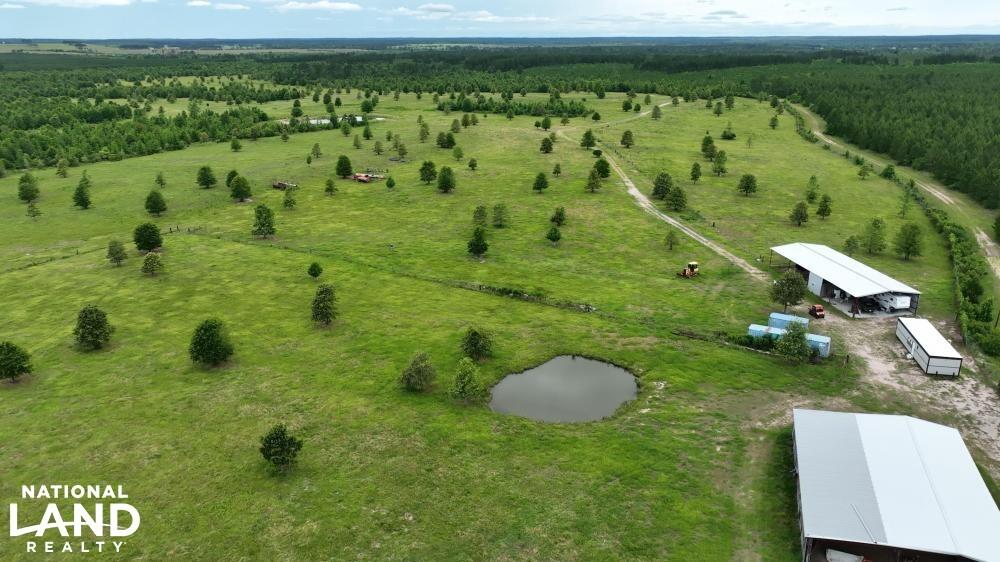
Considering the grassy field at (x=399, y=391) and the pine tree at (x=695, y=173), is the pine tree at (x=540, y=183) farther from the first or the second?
the pine tree at (x=695, y=173)

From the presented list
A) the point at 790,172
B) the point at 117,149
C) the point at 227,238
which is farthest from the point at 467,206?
the point at 117,149

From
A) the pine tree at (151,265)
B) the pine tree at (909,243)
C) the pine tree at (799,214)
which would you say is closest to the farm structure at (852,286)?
the pine tree at (909,243)

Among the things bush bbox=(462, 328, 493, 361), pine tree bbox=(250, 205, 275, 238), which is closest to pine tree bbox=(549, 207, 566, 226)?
bush bbox=(462, 328, 493, 361)

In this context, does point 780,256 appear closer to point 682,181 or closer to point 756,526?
point 682,181

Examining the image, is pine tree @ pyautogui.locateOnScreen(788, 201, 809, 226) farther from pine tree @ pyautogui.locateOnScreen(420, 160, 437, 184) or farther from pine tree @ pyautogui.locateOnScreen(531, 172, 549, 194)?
pine tree @ pyautogui.locateOnScreen(420, 160, 437, 184)

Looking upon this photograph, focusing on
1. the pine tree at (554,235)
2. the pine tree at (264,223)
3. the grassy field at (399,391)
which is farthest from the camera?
the pine tree at (264,223)

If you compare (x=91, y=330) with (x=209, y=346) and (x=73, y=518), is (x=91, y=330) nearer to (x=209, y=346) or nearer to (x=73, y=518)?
(x=209, y=346)
